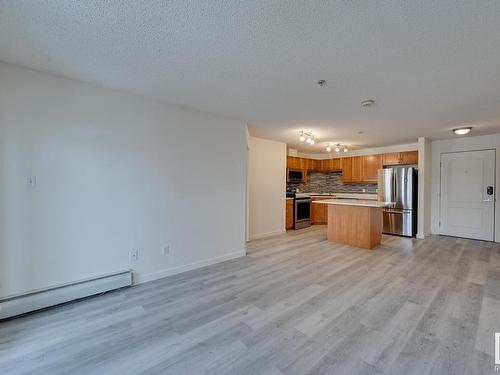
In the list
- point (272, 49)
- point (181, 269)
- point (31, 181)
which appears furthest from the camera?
point (181, 269)

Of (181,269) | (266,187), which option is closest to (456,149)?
(266,187)

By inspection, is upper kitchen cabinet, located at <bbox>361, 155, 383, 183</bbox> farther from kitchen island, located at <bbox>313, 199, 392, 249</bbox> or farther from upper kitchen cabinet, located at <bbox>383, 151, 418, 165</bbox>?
kitchen island, located at <bbox>313, 199, 392, 249</bbox>

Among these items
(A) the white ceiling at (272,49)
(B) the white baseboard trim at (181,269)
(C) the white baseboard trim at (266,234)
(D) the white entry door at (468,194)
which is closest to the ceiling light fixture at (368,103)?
(A) the white ceiling at (272,49)

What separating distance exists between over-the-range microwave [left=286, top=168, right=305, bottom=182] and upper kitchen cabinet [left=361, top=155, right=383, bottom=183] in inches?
71.3

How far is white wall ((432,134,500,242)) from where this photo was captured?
5035 mm

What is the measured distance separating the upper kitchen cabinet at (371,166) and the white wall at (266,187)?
268 cm

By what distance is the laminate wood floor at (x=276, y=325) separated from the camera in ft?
5.54

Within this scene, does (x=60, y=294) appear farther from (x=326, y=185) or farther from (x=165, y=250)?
(x=326, y=185)

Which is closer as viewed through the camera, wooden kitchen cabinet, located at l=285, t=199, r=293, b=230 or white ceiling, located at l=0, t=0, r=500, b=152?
white ceiling, located at l=0, t=0, r=500, b=152

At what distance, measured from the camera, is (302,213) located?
6914 mm

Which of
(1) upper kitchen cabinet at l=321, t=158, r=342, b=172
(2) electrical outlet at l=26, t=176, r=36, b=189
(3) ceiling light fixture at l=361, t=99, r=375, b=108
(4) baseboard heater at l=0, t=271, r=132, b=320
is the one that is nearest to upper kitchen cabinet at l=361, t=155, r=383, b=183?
(1) upper kitchen cabinet at l=321, t=158, r=342, b=172

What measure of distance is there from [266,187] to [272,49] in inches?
154

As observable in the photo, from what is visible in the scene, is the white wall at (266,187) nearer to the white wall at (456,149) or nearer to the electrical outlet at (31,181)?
the electrical outlet at (31,181)

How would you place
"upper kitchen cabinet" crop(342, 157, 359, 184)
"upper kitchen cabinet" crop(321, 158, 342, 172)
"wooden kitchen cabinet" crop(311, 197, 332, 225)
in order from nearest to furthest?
"upper kitchen cabinet" crop(342, 157, 359, 184), "wooden kitchen cabinet" crop(311, 197, 332, 225), "upper kitchen cabinet" crop(321, 158, 342, 172)
